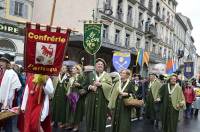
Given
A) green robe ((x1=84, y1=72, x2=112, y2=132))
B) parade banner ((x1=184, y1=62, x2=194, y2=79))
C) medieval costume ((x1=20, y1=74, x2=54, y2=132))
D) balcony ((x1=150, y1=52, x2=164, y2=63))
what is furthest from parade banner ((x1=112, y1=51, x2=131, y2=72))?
balcony ((x1=150, y1=52, x2=164, y2=63))

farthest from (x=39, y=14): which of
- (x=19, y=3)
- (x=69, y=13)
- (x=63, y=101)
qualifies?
(x=63, y=101)

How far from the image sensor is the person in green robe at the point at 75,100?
37.3ft

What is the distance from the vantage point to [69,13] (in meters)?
33.0

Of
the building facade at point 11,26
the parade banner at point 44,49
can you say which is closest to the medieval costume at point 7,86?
the parade banner at point 44,49

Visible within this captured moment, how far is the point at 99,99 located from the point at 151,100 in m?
6.07

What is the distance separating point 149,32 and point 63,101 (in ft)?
106

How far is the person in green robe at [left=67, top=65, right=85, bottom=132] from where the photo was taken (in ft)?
37.3

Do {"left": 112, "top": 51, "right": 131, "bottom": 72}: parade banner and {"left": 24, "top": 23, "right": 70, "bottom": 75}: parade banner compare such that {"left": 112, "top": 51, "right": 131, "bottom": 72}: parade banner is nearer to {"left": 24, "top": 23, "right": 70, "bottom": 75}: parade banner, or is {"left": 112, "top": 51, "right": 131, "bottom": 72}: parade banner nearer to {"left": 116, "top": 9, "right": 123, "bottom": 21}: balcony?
{"left": 24, "top": 23, "right": 70, "bottom": 75}: parade banner

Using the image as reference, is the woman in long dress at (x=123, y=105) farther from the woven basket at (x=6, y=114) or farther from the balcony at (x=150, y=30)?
the balcony at (x=150, y=30)

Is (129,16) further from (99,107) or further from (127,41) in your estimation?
(99,107)

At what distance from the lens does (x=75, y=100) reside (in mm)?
A: 11508

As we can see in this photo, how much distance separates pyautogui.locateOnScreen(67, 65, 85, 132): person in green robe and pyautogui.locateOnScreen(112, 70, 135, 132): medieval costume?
89.6 inches

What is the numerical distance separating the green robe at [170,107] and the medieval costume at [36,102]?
473 cm

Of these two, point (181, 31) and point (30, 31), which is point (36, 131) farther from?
point (181, 31)
